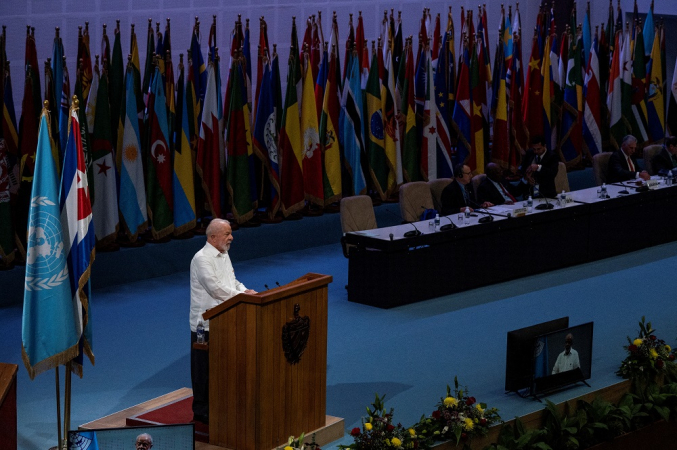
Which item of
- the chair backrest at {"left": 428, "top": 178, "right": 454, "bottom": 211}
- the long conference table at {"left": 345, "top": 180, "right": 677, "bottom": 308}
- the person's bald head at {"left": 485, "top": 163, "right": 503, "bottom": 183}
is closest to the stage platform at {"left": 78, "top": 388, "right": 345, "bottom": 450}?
the long conference table at {"left": 345, "top": 180, "right": 677, "bottom": 308}

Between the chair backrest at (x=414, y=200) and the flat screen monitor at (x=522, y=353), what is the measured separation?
396 cm

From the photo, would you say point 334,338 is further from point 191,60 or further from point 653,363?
point 191,60

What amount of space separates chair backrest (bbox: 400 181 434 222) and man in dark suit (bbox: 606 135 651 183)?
124 inches

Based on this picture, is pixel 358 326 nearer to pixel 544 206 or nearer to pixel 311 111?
pixel 544 206

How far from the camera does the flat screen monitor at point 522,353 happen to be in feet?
24.7

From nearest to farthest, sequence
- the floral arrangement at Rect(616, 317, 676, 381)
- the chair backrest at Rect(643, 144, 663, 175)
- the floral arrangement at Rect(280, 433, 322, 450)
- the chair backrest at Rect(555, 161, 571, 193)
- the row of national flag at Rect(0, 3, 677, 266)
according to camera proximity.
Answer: the floral arrangement at Rect(280, 433, 322, 450) → the floral arrangement at Rect(616, 317, 676, 381) → the row of national flag at Rect(0, 3, 677, 266) → the chair backrest at Rect(555, 161, 571, 193) → the chair backrest at Rect(643, 144, 663, 175)

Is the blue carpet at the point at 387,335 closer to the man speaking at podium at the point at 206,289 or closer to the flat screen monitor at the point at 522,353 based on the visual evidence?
the flat screen monitor at the point at 522,353

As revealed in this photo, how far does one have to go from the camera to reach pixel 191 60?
11.6 metres

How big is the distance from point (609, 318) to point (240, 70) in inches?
191

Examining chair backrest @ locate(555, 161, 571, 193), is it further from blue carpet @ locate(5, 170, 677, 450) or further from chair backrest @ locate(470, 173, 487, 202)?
chair backrest @ locate(470, 173, 487, 202)

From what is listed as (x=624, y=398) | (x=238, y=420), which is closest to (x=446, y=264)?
(x=624, y=398)

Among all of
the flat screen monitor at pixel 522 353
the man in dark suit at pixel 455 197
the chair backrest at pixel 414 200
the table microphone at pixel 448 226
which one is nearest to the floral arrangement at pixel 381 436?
the flat screen monitor at pixel 522 353

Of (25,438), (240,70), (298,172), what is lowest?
(25,438)

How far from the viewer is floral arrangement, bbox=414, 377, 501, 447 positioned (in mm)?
6680
